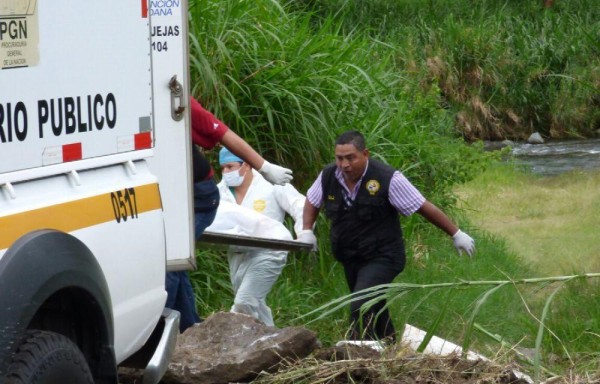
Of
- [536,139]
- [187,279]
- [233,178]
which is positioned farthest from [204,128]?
[536,139]

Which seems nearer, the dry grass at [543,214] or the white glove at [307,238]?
the white glove at [307,238]

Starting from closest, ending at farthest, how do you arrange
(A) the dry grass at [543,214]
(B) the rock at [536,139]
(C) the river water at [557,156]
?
(A) the dry grass at [543,214]
(C) the river water at [557,156]
(B) the rock at [536,139]

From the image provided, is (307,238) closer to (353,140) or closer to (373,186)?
(373,186)

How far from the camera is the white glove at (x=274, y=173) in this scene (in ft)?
24.6

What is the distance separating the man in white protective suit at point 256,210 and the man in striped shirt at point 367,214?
0.30 m

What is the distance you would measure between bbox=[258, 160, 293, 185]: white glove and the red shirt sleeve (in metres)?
0.33

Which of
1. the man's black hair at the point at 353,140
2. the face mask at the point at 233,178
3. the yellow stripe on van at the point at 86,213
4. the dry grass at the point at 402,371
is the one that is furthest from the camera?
the face mask at the point at 233,178

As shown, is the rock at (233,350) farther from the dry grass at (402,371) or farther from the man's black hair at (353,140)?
the man's black hair at (353,140)

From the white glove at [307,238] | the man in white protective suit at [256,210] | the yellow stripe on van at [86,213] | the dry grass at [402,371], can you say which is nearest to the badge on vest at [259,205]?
the man in white protective suit at [256,210]

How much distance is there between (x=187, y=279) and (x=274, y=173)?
2.69ft

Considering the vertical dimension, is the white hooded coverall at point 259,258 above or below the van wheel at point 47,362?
below

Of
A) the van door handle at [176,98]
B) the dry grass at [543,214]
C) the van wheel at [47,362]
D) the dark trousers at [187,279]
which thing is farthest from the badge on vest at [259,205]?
the van wheel at [47,362]

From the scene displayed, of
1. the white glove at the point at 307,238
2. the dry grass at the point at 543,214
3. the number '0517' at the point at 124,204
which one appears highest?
the number '0517' at the point at 124,204

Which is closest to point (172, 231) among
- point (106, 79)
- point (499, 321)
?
point (106, 79)
